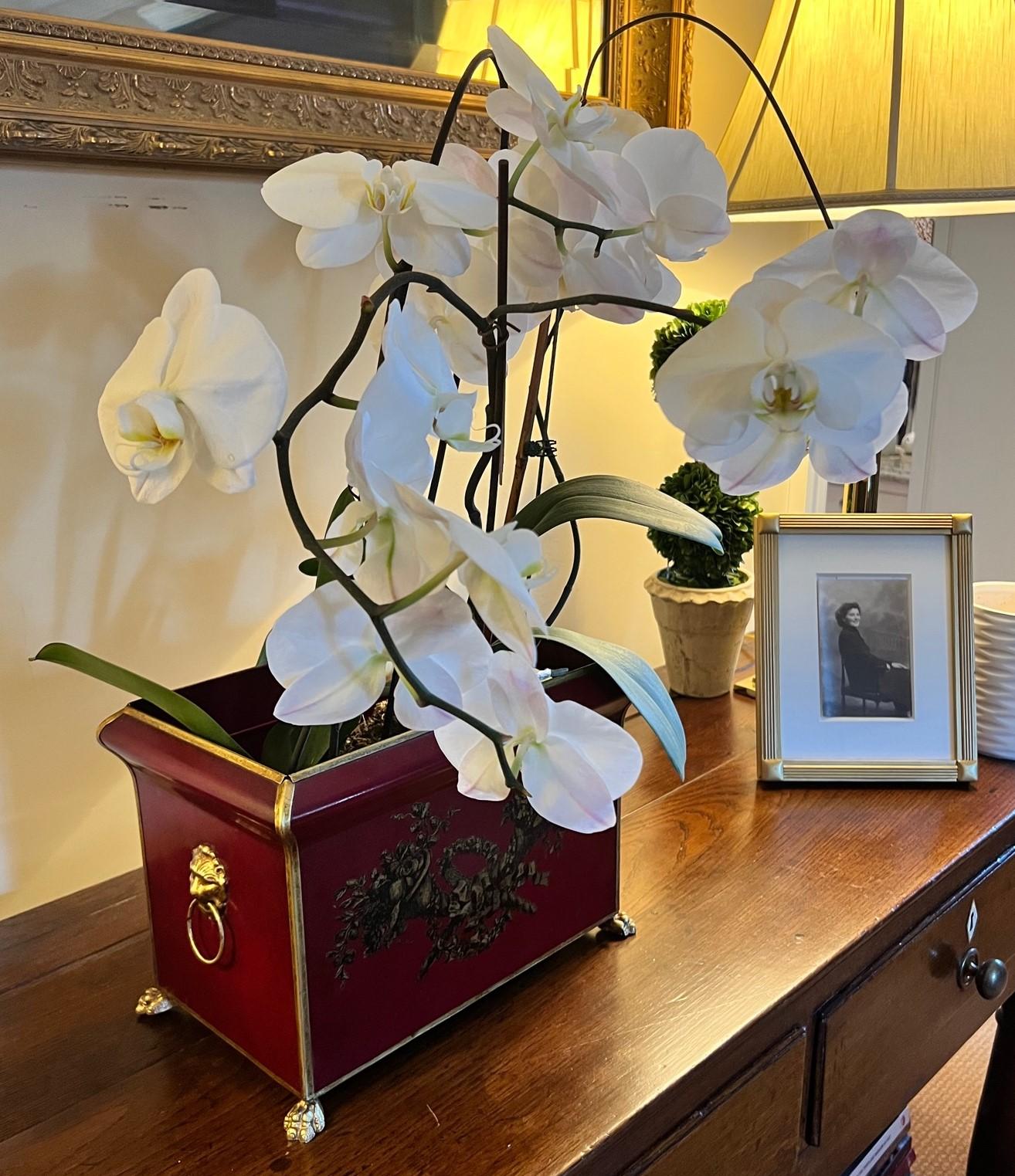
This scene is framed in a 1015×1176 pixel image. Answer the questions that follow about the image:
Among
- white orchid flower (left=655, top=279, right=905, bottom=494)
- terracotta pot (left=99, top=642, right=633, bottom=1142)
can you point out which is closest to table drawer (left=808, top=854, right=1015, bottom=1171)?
terracotta pot (left=99, top=642, right=633, bottom=1142)

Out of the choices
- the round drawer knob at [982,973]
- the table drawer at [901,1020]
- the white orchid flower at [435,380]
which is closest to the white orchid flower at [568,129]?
the white orchid flower at [435,380]

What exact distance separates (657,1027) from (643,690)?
0.21m

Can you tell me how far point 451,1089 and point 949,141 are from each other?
80cm

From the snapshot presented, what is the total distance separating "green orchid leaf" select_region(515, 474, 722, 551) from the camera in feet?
2.03

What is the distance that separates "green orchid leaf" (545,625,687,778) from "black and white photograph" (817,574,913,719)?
38 centimetres

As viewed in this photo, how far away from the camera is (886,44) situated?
90 centimetres

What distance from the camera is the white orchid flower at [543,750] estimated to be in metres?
0.45

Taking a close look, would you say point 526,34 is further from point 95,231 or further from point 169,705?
point 169,705

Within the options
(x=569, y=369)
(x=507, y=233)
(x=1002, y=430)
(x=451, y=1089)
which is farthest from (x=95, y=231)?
(x=1002, y=430)

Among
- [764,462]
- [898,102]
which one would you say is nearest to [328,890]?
[764,462]

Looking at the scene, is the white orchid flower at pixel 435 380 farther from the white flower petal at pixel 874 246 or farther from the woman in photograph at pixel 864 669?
the woman in photograph at pixel 864 669

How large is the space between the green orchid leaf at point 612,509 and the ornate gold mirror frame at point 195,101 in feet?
1.22

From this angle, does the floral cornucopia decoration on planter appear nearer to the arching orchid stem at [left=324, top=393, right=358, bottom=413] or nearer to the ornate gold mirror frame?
the arching orchid stem at [left=324, top=393, right=358, bottom=413]

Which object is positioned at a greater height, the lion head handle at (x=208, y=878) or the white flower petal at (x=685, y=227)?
the white flower petal at (x=685, y=227)
